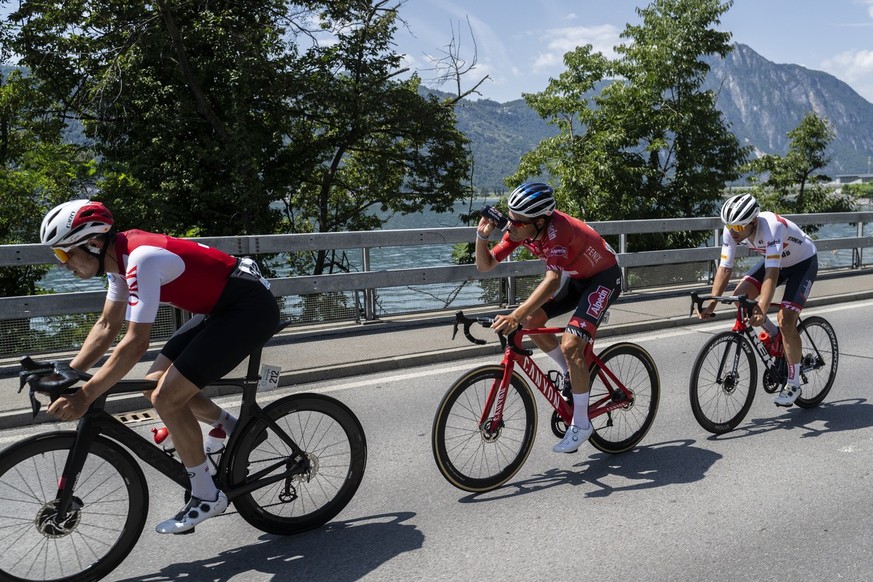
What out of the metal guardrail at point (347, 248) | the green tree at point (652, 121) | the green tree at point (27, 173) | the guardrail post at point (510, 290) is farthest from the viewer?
the green tree at point (652, 121)

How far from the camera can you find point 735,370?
5914mm

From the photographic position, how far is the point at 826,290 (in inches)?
521

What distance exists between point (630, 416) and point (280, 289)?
491 centimetres

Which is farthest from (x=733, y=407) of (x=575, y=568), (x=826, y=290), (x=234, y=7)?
(x=234, y=7)

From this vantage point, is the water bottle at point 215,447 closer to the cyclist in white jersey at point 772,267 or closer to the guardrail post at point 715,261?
the cyclist in white jersey at point 772,267

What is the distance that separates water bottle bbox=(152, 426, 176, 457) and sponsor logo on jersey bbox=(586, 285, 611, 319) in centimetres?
272

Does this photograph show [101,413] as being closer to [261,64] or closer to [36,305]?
[36,305]

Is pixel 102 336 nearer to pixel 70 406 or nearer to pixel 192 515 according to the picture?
pixel 70 406

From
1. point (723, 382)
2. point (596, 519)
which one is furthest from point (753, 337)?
point (596, 519)

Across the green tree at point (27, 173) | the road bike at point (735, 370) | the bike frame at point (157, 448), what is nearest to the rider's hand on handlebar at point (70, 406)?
the bike frame at point (157, 448)

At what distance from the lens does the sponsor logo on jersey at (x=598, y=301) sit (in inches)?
203

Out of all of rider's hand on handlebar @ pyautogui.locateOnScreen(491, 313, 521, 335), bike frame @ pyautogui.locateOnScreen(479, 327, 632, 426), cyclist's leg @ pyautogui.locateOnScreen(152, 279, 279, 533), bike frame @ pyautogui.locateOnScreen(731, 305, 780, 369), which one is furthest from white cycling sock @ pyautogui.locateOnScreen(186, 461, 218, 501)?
bike frame @ pyautogui.locateOnScreen(731, 305, 780, 369)

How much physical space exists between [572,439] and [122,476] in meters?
2.76

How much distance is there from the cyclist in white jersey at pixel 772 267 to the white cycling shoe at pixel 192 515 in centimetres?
380
